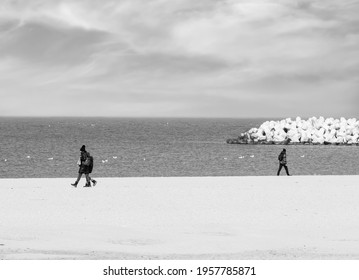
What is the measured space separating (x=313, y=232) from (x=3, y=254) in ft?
26.0

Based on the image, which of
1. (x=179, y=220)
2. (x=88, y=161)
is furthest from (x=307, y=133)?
(x=179, y=220)

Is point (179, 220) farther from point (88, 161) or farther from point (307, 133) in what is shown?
point (307, 133)

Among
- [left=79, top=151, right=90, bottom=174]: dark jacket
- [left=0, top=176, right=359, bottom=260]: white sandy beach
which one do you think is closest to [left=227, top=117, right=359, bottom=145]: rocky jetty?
[left=0, top=176, right=359, bottom=260]: white sandy beach

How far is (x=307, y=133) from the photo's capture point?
108 m

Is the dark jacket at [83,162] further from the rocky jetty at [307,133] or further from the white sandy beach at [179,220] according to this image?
the rocky jetty at [307,133]

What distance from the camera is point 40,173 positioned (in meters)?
55.7

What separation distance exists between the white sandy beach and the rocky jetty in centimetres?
7817

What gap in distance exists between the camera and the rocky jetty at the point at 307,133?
10544 cm


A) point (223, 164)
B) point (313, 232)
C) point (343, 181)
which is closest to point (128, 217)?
point (313, 232)

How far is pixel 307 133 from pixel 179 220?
92.3 metres

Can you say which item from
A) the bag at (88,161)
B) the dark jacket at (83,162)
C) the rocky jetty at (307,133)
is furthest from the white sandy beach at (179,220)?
the rocky jetty at (307,133)

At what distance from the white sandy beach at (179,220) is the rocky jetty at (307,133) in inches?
3077

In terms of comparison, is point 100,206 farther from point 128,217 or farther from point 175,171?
point 175,171

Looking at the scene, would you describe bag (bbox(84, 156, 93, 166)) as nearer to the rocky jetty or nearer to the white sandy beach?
the white sandy beach
